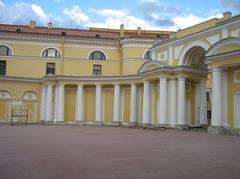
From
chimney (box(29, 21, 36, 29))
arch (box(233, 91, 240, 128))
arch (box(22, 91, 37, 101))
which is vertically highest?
chimney (box(29, 21, 36, 29))

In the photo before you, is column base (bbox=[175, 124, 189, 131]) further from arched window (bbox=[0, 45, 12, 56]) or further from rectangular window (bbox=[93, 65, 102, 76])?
arched window (bbox=[0, 45, 12, 56])

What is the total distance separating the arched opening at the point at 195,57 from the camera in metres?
30.3

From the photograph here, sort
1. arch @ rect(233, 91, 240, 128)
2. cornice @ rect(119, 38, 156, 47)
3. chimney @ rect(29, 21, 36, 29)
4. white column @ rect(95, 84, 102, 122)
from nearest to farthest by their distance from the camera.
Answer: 1. arch @ rect(233, 91, 240, 128)
2. white column @ rect(95, 84, 102, 122)
3. cornice @ rect(119, 38, 156, 47)
4. chimney @ rect(29, 21, 36, 29)

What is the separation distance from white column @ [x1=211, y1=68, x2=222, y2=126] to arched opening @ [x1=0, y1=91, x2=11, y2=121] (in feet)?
85.3

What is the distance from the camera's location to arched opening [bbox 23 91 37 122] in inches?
1642

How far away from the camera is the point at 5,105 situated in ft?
134

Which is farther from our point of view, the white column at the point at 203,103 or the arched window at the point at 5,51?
the arched window at the point at 5,51

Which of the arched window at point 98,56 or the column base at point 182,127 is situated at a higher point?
the arched window at point 98,56

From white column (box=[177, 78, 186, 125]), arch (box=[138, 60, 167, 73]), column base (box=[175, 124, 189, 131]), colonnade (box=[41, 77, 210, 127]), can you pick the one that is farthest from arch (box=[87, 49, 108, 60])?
column base (box=[175, 124, 189, 131])

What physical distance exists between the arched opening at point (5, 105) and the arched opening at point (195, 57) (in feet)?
72.8

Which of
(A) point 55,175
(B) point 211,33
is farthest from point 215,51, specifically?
(A) point 55,175

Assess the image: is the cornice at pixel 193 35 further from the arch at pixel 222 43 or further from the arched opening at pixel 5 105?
the arched opening at pixel 5 105

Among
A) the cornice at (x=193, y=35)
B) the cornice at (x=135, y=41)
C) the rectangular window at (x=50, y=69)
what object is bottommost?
the rectangular window at (x=50, y=69)

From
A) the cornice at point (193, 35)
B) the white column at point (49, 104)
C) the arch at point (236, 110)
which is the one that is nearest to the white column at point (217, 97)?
the arch at point (236, 110)
